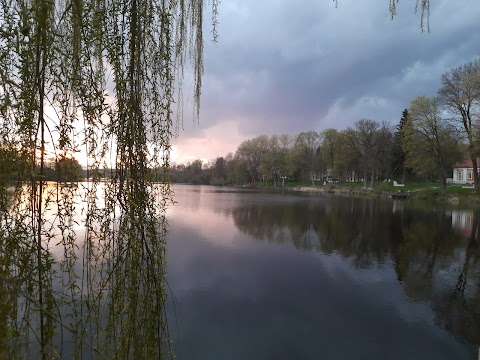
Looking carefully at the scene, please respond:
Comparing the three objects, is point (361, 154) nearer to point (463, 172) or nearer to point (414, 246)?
point (463, 172)

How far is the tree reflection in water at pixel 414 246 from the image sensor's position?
7994 millimetres

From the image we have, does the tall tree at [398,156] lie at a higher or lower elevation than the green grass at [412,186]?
higher

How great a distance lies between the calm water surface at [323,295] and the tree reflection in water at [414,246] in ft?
0.14

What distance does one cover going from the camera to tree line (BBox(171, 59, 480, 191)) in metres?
32.8

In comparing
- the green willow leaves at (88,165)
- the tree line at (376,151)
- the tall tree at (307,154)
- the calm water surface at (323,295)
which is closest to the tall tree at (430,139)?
the tree line at (376,151)

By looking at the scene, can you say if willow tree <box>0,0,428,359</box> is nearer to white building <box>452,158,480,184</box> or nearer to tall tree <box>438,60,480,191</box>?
tall tree <box>438,60,480,191</box>

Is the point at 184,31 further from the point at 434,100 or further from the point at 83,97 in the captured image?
the point at 434,100

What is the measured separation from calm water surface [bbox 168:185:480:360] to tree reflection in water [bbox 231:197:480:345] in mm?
44

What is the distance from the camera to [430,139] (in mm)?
37438

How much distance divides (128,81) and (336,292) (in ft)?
29.0

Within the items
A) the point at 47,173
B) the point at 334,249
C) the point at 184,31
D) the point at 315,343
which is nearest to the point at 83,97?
the point at 47,173

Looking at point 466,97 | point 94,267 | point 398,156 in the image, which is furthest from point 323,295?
point 398,156

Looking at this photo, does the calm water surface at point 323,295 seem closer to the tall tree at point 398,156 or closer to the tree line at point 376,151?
the tree line at point 376,151

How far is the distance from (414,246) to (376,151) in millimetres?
41744
